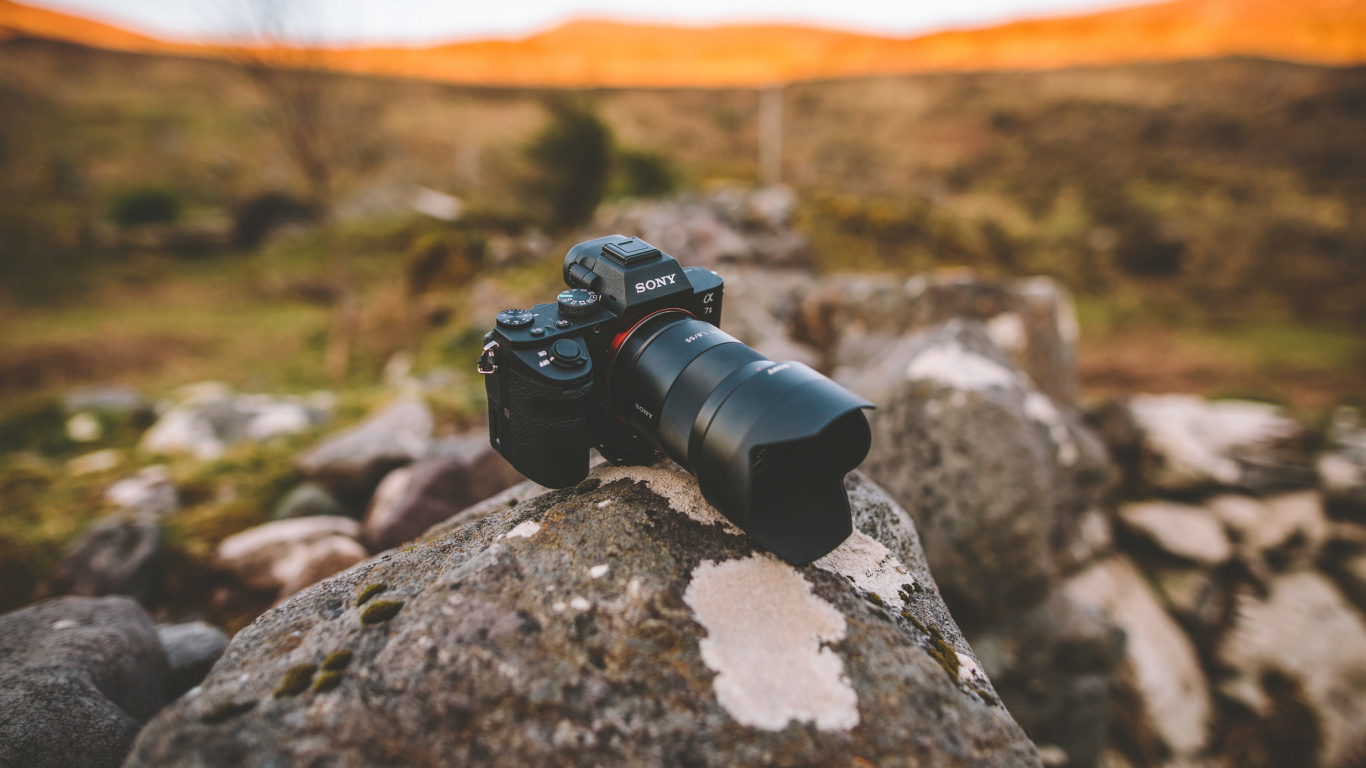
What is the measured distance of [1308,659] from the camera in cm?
392

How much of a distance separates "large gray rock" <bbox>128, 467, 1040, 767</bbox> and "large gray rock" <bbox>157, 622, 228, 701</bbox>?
1.18m

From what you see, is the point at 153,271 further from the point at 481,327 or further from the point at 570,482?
the point at 570,482

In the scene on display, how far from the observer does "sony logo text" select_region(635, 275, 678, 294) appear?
205 cm

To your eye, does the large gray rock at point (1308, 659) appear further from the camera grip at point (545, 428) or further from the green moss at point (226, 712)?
the green moss at point (226, 712)

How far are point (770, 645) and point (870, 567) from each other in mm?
477

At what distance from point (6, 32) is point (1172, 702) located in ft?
230

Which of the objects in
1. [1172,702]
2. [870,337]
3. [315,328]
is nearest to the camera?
[1172,702]

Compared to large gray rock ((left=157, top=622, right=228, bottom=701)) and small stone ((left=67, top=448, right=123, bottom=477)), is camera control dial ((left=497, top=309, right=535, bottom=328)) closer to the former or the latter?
large gray rock ((left=157, top=622, right=228, bottom=701))

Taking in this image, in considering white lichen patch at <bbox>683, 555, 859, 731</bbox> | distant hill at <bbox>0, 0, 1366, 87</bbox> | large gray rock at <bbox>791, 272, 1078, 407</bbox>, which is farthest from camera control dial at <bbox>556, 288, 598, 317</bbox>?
distant hill at <bbox>0, 0, 1366, 87</bbox>

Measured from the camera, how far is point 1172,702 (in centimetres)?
384

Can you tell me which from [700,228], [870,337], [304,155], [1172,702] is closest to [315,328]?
[304,155]

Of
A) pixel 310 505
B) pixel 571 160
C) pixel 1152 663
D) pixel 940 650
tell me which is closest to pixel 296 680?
pixel 940 650

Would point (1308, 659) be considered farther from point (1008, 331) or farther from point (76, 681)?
point (76, 681)

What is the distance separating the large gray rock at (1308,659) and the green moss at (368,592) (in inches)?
192
